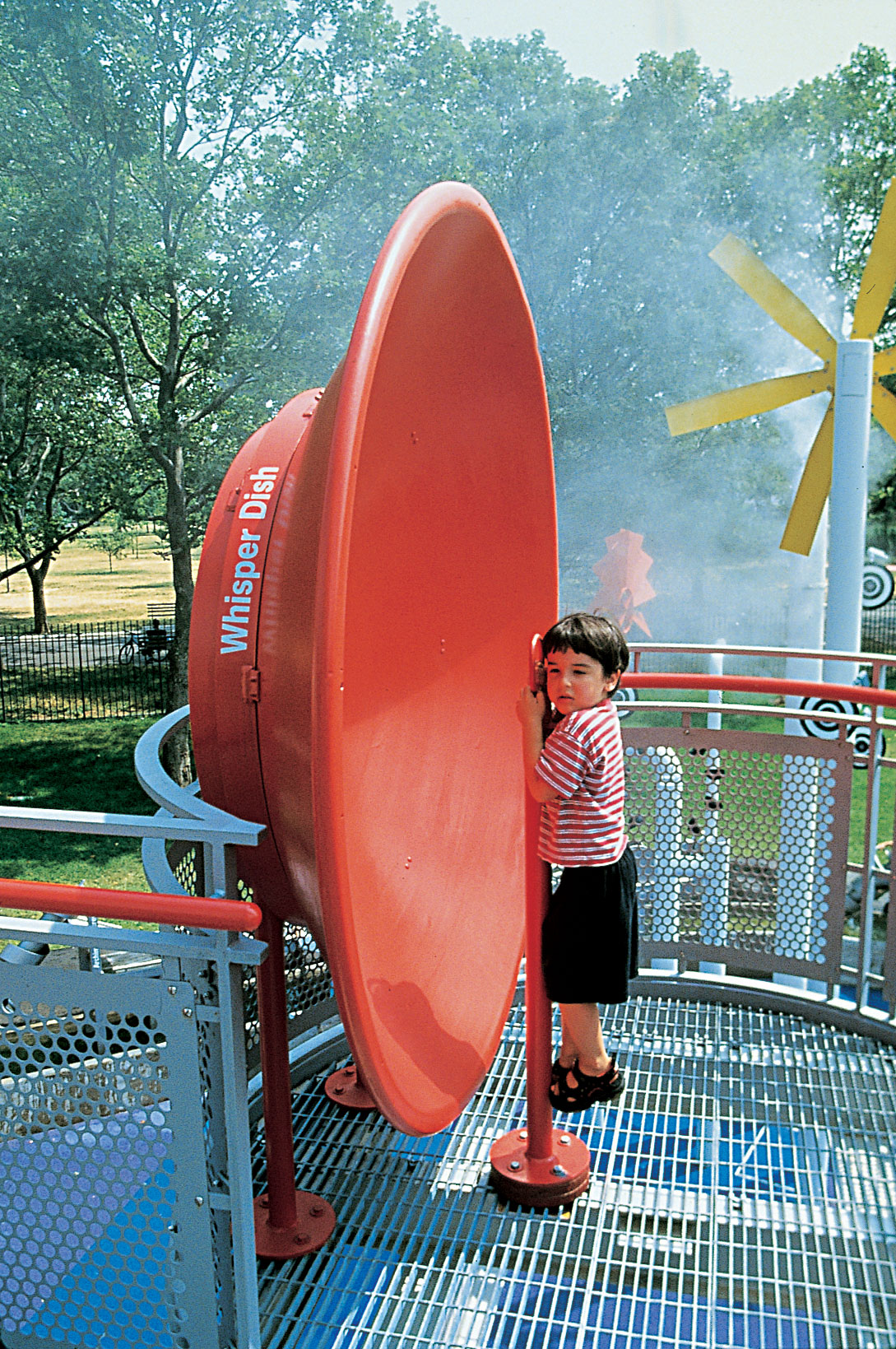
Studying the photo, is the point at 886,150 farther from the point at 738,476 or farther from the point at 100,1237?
the point at 100,1237

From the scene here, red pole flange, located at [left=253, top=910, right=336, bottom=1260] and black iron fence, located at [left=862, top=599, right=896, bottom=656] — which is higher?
red pole flange, located at [left=253, top=910, right=336, bottom=1260]

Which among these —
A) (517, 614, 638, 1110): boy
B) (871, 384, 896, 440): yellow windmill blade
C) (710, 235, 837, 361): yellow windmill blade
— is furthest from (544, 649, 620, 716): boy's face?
(871, 384, 896, 440): yellow windmill blade

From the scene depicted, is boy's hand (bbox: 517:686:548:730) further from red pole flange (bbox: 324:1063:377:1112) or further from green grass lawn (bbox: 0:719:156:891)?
green grass lawn (bbox: 0:719:156:891)

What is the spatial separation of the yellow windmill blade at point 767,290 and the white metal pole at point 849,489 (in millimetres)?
1196

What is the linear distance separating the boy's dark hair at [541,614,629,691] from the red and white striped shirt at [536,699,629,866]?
143 mm

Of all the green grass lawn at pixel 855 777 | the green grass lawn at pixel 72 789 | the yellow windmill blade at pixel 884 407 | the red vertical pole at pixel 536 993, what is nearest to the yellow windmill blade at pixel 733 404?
the yellow windmill blade at pixel 884 407

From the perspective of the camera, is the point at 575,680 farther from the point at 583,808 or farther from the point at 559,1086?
Result: the point at 559,1086

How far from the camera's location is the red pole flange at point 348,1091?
3121 millimetres

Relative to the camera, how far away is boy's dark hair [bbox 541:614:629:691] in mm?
2572

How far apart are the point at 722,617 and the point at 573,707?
20.9 m

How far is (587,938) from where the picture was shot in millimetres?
2686

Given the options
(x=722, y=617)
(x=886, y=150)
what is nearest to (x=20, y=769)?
(x=722, y=617)

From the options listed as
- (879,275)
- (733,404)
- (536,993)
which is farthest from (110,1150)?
(879,275)

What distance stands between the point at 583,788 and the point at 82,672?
20.1 metres
